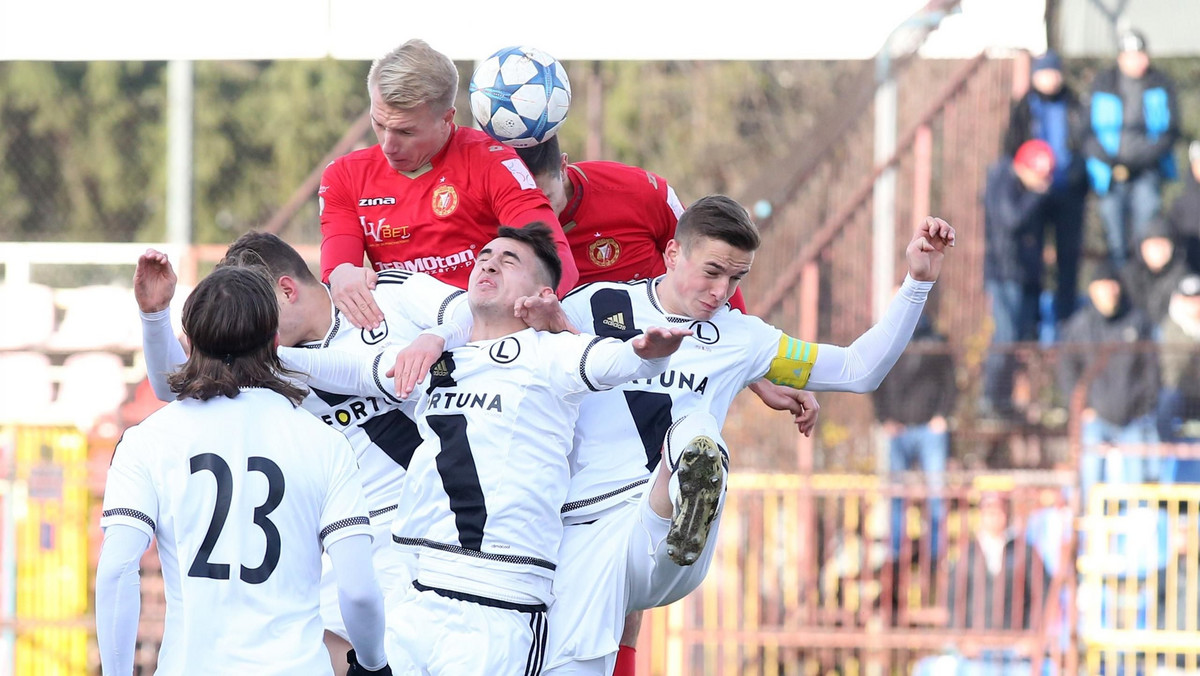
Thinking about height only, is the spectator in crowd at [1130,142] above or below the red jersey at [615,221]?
above

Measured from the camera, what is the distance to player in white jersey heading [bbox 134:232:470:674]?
489 centimetres

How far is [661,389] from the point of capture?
5.04 m

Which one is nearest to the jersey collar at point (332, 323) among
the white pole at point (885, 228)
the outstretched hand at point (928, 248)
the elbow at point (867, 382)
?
the elbow at point (867, 382)

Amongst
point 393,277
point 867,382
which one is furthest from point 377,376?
point 867,382

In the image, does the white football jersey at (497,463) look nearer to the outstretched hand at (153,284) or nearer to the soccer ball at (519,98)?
the outstretched hand at (153,284)

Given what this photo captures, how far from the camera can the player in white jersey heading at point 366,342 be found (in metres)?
4.89

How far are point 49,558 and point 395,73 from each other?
674cm

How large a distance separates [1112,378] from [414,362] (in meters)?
7.48

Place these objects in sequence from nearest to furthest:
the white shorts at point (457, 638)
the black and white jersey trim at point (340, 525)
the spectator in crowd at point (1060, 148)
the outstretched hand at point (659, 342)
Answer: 1. the black and white jersey trim at point (340, 525)
2. the outstretched hand at point (659, 342)
3. the white shorts at point (457, 638)
4. the spectator in crowd at point (1060, 148)

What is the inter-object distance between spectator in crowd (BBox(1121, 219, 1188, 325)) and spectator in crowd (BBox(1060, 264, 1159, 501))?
88 mm

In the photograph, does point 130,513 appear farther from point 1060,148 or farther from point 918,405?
point 1060,148

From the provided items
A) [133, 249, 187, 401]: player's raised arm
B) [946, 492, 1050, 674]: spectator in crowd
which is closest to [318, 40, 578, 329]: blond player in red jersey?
[133, 249, 187, 401]: player's raised arm

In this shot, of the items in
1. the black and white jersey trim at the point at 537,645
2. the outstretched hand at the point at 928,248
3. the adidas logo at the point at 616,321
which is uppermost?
the outstretched hand at the point at 928,248

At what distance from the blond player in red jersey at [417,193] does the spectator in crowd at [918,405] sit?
6606mm
